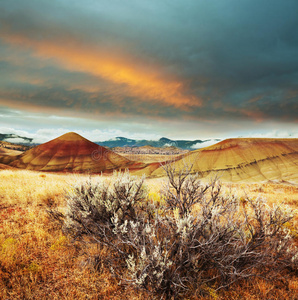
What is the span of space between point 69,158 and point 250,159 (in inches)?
2364

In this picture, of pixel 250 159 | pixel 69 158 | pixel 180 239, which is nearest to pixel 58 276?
pixel 180 239

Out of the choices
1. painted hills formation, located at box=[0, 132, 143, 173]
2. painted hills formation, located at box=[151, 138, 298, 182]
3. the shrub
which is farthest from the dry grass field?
painted hills formation, located at box=[0, 132, 143, 173]

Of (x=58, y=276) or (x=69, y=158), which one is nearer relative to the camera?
(x=58, y=276)

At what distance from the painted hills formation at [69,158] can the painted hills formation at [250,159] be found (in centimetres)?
1821

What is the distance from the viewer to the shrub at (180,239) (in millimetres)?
2799

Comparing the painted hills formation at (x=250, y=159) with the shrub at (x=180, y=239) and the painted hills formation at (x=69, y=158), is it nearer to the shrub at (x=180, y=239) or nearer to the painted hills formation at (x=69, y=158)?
the painted hills formation at (x=69, y=158)

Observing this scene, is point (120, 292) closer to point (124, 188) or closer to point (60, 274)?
point (60, 274)

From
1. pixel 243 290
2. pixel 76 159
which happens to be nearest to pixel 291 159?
pixel 243 290

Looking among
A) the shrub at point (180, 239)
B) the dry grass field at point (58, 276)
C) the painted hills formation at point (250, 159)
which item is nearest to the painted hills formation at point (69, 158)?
the painted hills formation at point (250, 159)

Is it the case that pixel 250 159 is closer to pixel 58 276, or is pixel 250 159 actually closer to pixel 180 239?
pixel 180 239

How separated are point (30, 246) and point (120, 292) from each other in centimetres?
264

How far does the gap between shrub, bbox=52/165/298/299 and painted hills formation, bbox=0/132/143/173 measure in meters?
52.2

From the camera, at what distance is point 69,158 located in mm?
59406

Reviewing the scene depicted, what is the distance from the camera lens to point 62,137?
65312mm
